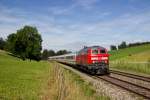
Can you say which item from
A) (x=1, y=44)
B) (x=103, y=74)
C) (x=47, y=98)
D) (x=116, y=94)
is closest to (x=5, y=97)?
(x=47, y=98)

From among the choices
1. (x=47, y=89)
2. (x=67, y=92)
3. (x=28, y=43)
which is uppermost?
(x=28, y=43)

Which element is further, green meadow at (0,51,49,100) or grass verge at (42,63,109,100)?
green meadow at (0,51,49,100)

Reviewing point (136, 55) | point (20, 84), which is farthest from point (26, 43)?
point (20, 84)

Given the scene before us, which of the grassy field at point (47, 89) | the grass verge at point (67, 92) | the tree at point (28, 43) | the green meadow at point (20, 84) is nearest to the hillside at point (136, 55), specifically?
the tree at point (28, 43)

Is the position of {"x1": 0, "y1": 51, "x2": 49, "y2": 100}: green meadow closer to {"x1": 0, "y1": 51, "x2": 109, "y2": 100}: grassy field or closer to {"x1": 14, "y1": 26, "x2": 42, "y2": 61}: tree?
{"x1": 0, "y1": 51, "x2": 109, "y2": 100}: grassy field

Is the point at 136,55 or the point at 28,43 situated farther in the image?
the point at 28,43

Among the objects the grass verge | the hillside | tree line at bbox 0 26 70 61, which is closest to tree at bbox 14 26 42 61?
tree line at bbox 0 26 70 61

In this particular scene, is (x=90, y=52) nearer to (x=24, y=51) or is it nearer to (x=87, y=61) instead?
(x=87, y=61)

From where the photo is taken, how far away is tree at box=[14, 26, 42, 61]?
10125 cm

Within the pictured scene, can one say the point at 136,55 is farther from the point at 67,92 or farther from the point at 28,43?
the point at 67,92

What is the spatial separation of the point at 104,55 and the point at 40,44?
260ft

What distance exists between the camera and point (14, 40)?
10088 cm

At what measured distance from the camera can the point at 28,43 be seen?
334ft

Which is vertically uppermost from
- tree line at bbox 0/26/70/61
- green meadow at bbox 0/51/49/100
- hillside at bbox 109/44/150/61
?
tree line at bbox 0/26/70/61
